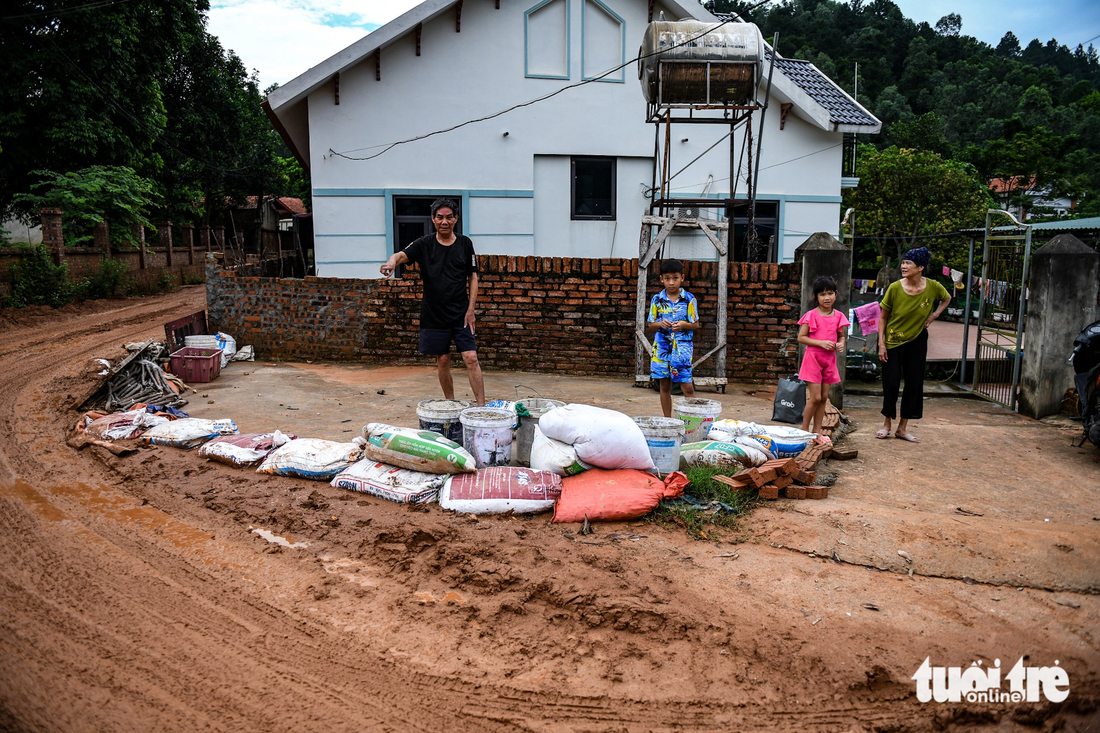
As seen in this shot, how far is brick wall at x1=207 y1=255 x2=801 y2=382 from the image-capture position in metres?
8.44

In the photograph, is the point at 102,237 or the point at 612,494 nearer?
the point at 612,494

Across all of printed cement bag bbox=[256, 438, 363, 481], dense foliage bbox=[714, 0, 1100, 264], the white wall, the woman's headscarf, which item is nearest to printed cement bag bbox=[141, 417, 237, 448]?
printed cement bag bbox=[256, 438, 363, 481]

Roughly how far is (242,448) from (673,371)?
10.7 feet

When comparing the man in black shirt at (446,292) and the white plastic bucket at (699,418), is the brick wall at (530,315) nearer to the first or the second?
the man in black shirt at (446,292)

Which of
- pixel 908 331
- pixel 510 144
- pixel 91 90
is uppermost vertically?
pixel 91 90

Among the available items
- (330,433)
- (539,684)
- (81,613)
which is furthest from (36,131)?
(539,684)

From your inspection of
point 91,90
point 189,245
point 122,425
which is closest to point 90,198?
point 91,90

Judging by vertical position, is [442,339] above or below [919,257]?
below

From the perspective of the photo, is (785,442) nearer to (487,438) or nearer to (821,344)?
(821,344)

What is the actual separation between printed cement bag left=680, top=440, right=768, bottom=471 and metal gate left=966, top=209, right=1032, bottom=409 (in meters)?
5.00

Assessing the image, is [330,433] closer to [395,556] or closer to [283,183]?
[395,556]

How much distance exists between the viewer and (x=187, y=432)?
17.1ft

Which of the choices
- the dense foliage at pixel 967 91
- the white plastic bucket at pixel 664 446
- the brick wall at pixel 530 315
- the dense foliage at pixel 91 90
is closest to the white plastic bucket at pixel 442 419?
the white plastic bucket at pixel 664 446

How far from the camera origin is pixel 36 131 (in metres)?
17.8
